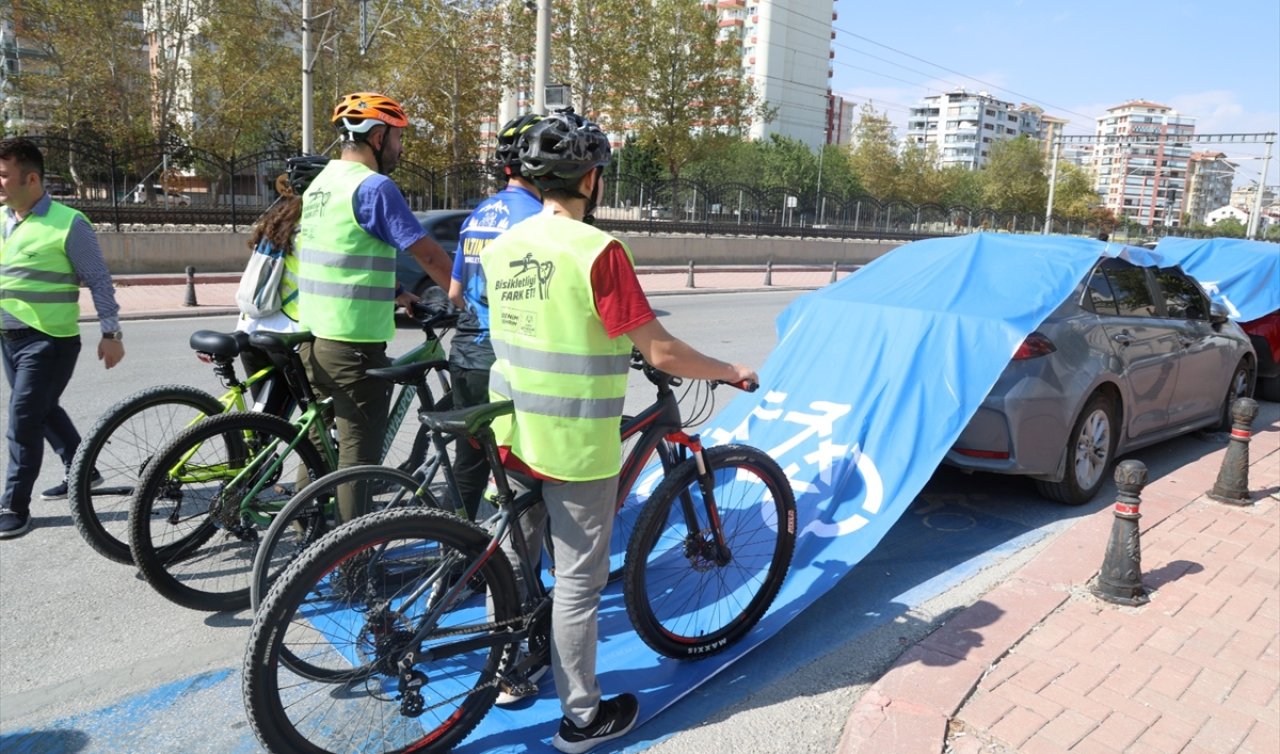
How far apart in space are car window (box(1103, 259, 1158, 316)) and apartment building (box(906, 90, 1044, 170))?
17237 cm

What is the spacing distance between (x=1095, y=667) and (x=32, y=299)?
545cm

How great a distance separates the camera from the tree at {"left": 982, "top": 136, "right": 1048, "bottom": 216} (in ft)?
243

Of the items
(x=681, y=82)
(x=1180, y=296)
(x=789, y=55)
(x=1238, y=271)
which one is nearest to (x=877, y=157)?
(x=681, y=82)

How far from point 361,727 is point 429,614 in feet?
1.61

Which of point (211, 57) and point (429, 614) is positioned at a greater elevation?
point (211, 57)

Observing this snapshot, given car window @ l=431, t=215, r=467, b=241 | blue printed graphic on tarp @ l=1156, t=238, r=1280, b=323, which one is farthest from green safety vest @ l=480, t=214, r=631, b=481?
car window @ l=431, t=215, r=467, b=241

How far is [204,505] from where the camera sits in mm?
4250

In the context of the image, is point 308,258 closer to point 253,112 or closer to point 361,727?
point 361,727

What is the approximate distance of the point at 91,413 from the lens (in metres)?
7.54

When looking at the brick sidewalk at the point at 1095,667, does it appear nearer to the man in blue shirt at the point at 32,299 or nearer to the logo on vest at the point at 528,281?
the logo on vest at the point at 528,281

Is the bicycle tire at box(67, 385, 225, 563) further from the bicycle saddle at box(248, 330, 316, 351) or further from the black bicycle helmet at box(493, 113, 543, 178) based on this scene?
the black bicycle helmet at box(493, 113, 543, 178)

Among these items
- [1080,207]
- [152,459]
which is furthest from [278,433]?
[1080,207]

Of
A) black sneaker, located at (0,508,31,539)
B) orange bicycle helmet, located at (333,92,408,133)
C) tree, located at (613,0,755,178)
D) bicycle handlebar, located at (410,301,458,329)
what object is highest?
tree, located at (613,0,755,178)

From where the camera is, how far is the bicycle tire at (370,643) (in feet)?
8.80
